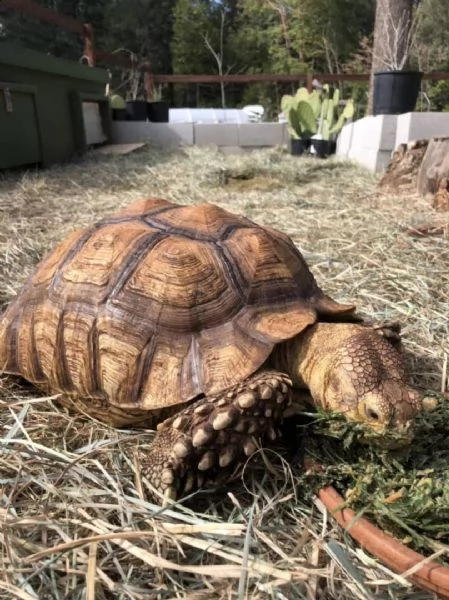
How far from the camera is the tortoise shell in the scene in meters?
1.30

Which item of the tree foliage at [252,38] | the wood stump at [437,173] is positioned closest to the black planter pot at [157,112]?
the tree foliage at [252,38]

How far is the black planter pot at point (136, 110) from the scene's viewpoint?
10125 millimetres

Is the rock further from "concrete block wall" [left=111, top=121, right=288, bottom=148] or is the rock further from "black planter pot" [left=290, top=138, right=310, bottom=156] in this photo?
"concrete block wall" [left=111, top=121, right=288, bottom=148]

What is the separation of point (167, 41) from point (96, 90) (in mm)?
13676

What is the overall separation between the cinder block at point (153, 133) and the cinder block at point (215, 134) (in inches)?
5.3

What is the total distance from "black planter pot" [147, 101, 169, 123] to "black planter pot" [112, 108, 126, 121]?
1.79ft

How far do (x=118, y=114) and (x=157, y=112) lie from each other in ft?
2.71

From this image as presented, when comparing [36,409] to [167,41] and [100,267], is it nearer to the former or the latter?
[100,267]

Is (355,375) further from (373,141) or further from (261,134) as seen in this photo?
(261,134)

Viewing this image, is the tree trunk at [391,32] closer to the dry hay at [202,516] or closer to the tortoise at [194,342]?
the dry hay at [202,516]

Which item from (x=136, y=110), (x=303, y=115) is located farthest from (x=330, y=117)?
(x=136, y=110)

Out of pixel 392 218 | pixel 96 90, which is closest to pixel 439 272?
pixel 392 218

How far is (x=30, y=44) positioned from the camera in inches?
759

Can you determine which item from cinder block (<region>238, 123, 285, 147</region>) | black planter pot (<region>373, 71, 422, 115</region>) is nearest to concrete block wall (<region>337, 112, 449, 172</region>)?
black planter pot (<region>373, 71, 422, 115</region>)
